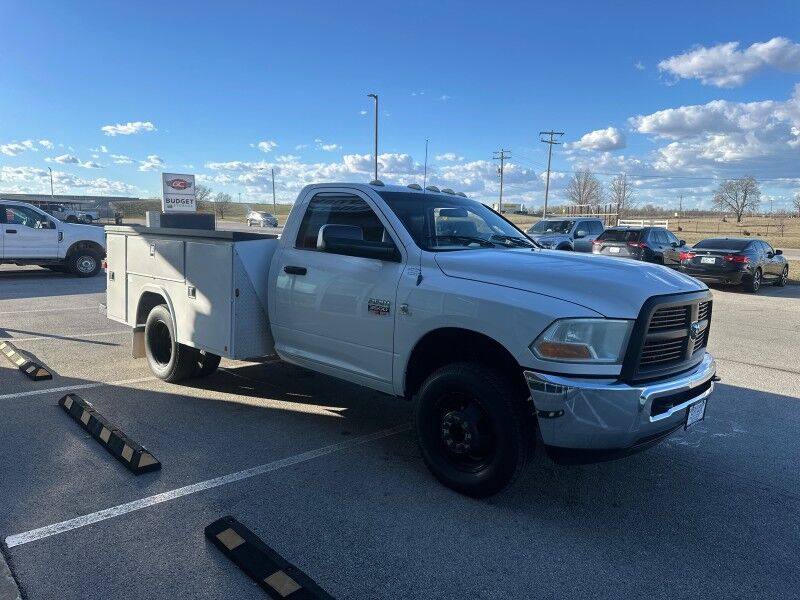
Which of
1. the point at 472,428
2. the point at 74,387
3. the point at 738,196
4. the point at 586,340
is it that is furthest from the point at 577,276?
the point at 738,196

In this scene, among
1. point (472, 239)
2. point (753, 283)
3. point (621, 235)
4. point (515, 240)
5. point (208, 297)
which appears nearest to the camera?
point (472, 239)

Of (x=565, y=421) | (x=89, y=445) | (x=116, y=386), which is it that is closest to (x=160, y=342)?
(x=116, y=386)

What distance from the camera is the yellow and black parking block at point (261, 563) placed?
2.76 metres

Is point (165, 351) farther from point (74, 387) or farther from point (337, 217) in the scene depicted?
point (337, 217)

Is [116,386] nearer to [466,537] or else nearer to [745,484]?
[466,537]

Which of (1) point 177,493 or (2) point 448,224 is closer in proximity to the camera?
(1) point 177,493

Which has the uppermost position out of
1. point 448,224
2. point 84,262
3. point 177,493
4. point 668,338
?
point 448,224

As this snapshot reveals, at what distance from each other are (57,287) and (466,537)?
13.8m

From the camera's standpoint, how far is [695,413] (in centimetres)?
380

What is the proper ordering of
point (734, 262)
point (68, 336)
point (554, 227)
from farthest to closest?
1. point (554, 227)
2. point (734, 262)
3. point (68, 336)

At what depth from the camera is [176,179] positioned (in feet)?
112

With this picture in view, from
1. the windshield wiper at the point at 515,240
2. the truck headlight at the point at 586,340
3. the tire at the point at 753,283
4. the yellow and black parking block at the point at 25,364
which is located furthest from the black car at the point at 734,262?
the yellow and black parking block at the point at 25,364

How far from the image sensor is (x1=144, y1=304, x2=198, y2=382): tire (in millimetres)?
5926

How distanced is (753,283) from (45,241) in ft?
63.9
